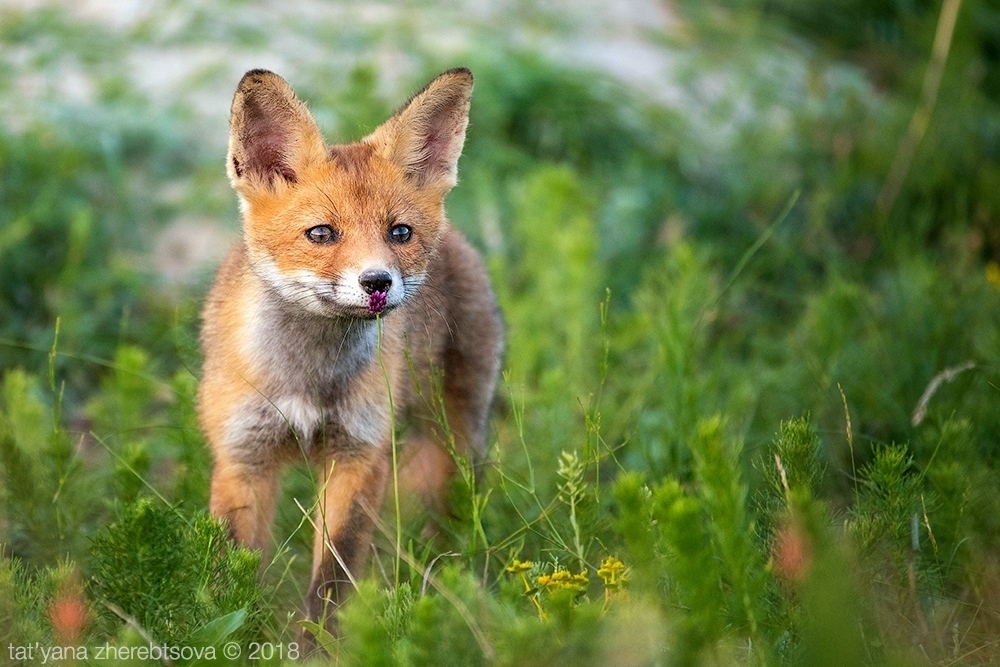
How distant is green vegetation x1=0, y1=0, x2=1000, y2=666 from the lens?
2.86 metres

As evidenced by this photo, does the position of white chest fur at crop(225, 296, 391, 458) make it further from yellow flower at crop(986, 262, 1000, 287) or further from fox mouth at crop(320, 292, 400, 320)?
yellow flower at crop(986, 262, 1000, 287)

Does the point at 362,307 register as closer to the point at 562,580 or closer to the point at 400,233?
the point at 400,233

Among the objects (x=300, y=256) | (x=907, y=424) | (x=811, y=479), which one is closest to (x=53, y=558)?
(x=300, y=256)

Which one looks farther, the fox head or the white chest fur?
the white chest fur

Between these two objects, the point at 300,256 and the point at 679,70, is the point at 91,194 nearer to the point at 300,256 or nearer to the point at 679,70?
the point at 300,256

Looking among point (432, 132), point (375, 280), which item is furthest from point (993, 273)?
point (375, 280)

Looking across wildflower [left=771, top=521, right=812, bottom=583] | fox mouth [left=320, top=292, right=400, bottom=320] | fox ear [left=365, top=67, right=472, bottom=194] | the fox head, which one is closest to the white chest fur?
the fox head

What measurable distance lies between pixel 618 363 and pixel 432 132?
8.04 ft

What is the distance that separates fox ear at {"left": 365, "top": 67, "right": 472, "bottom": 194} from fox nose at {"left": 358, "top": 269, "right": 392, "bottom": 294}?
677mm

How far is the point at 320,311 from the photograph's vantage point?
373 cm

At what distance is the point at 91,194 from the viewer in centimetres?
681

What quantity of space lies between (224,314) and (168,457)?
5.17ft

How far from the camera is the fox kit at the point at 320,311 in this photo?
3.75 metres

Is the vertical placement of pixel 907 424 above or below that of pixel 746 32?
below
